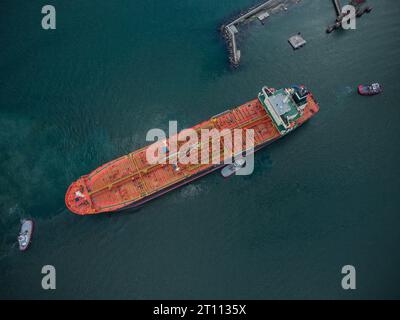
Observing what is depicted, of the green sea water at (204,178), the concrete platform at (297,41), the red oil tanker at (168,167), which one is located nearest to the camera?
the green sea water at (204,178)

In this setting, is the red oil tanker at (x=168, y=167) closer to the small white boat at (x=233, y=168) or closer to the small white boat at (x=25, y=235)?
the small white boat at (x=233, y=168)

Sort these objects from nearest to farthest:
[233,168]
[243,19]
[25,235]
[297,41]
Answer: [25,235] < [233,168] < [297,41] < [243,19]

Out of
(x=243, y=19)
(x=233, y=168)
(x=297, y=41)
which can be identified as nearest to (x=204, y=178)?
(x=233, y=168)

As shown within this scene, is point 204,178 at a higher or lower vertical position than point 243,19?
lower

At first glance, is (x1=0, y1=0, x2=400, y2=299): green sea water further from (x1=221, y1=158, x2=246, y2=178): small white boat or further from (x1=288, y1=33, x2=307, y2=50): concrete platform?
(x1=221, y1=158, x2=246, y2=178): small white boat

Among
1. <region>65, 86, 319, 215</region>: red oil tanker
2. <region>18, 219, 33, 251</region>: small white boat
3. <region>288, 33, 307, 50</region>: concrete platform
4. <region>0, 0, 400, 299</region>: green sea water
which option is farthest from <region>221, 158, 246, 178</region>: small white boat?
<region>18, 219, 33, 251</region>: small white boat

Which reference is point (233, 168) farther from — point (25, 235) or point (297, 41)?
point (25, 235)

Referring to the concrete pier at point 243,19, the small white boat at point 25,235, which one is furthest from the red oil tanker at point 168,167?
the concrete pier at point 243,19
